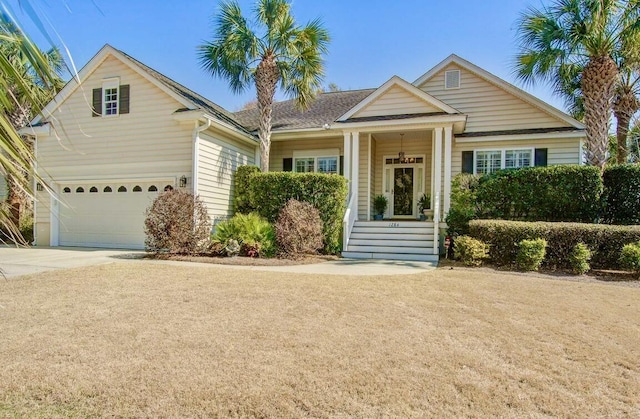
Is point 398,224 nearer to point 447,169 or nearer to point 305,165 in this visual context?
point 447,169

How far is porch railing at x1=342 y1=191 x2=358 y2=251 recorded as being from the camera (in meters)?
11.8

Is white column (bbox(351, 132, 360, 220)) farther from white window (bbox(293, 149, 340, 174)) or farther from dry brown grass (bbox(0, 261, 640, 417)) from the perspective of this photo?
dry brown grass (bbox(0, 261, 640, 417))

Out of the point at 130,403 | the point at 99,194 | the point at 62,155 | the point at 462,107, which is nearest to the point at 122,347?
the point at 130,403

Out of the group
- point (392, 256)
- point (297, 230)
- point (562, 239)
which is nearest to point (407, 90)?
point (392, 256)

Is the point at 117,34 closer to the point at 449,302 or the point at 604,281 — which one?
the point at 449,302

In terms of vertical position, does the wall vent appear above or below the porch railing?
above

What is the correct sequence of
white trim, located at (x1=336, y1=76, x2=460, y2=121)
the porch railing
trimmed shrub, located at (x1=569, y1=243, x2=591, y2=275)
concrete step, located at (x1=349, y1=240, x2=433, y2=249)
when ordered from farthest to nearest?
white trim, located at (x1=336, y1=76, x2=460, y2=121)
the porch railing
concrete step, located at (x1=349, y1=240, x2=433, y2=249)
trimmed shrub, located at (x1=569, y1=243, x2=591, y2=275)

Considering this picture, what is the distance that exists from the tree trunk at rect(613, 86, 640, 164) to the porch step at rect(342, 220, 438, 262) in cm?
973

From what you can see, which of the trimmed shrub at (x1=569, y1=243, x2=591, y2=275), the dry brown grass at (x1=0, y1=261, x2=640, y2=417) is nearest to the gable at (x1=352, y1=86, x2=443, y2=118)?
the trimmed shrub at (x1=569, y1=243, x2=591, y2=275)

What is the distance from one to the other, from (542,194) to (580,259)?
2880mm

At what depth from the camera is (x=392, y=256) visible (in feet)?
36.8

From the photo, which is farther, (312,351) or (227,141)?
(227,141)

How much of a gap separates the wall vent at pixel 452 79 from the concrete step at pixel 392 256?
7.45m

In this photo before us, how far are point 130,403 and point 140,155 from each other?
11638 millimetres
